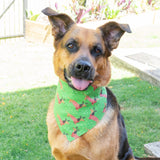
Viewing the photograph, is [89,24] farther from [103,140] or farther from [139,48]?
[103,140]

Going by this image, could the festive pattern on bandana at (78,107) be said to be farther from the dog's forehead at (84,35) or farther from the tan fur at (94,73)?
the dog's forehead at (84,35)

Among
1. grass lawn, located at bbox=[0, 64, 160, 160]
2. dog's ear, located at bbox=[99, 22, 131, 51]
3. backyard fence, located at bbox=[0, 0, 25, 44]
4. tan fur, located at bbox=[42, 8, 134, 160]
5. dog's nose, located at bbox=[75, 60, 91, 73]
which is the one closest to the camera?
dog's nose, located at bbox=[75, 60, 91, 73]

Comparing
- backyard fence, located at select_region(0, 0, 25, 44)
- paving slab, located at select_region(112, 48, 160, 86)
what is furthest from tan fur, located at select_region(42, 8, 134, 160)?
backyard fence, located at select_region(0, 0, 25, 44)

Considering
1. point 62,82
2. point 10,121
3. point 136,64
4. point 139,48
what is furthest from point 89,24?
point 62,82

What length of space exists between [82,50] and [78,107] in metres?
0.68

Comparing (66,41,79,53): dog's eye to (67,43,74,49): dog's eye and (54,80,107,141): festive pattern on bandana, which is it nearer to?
(67,43,74,49): dog's eye

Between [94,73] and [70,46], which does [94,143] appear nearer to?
[94,73]

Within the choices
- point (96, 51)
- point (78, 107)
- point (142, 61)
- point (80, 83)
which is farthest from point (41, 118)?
point (142, 61)

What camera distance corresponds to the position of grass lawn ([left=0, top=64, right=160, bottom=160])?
4555mm

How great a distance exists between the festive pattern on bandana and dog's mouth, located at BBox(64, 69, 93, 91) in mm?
112

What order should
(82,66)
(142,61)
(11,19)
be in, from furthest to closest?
(11,19), (142,61), (82,66)

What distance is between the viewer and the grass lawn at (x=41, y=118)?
4555mm

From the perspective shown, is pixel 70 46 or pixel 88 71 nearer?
pixel 88 71

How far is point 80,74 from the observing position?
317 centimetres
